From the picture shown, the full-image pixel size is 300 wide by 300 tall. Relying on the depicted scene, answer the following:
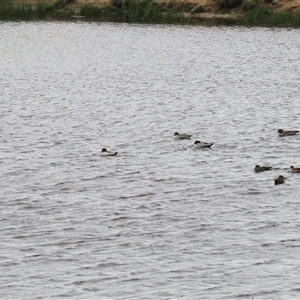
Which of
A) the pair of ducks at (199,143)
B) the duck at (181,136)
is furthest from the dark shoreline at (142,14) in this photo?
the duck at (181,136)

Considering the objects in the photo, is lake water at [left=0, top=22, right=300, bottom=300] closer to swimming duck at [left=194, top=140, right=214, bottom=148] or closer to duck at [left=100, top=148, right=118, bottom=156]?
duck at [left=100, top=148, right=118, bottom=156]

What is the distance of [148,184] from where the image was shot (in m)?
22.6

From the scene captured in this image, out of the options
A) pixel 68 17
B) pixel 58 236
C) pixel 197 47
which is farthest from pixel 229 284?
pixel 68 17

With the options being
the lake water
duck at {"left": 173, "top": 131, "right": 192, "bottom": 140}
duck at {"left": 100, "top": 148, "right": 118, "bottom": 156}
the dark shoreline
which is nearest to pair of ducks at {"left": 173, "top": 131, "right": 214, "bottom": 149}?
duck at {"left": 173, "top": 131, "right": 192, "bottom": 140}

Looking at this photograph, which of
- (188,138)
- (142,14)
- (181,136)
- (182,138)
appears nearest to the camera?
(181,136)

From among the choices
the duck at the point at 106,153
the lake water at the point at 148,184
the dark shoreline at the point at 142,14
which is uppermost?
the dark shoreline at the point at 142,14

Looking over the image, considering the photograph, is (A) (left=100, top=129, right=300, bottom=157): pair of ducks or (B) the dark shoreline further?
(B) the dark shoreline

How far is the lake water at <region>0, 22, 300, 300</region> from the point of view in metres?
16.2

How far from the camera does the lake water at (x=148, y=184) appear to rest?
16.2 m

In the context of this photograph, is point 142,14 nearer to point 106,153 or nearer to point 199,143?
point 199,143

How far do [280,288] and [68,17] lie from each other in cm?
5941

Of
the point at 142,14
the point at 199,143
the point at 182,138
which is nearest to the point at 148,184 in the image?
the point at 199,143

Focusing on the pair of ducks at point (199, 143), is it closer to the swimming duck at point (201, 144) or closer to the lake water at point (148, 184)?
the swimming duck at point (201, 144)

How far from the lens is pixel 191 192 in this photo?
21812 mm
